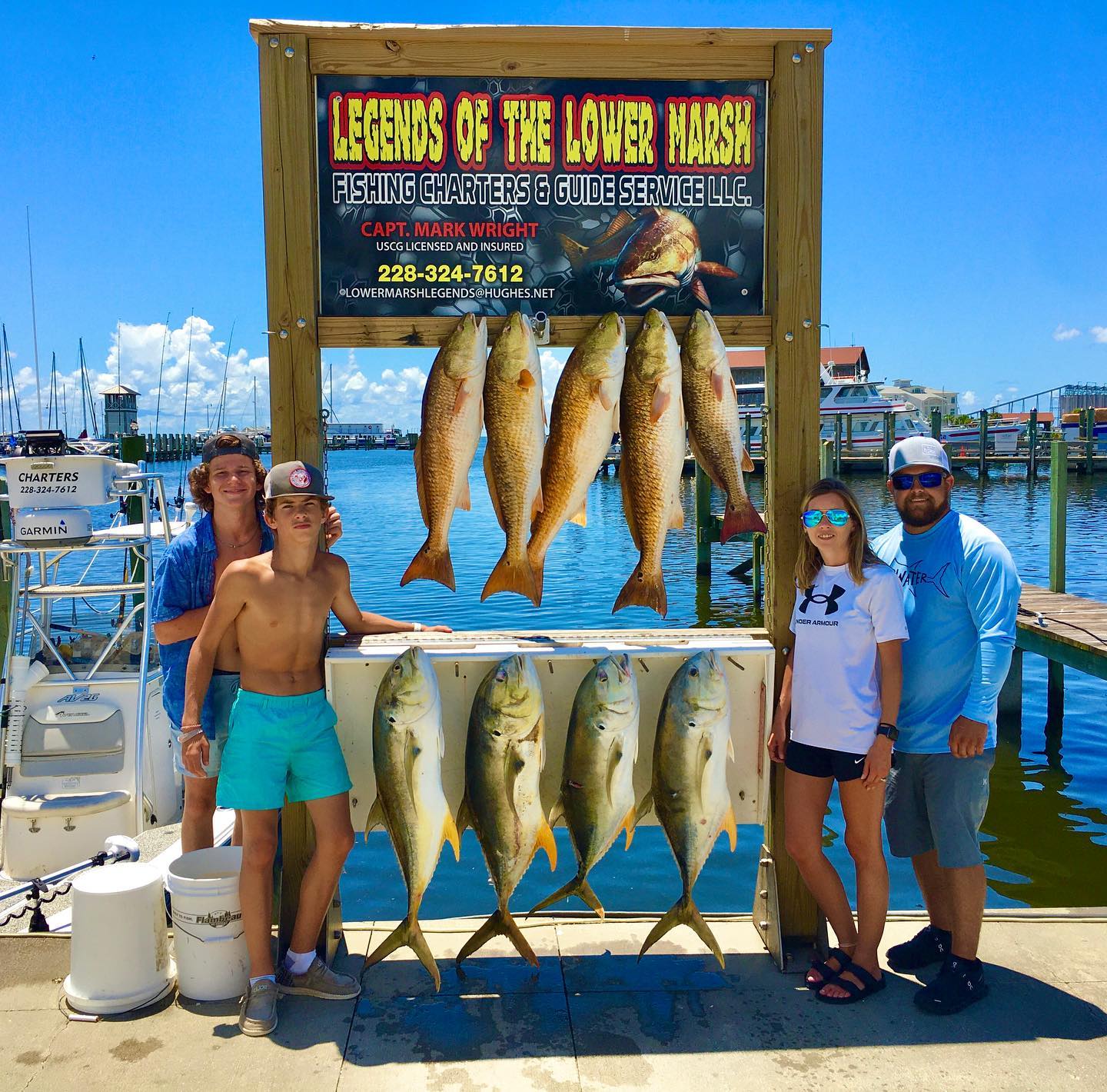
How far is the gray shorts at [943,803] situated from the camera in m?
3.49

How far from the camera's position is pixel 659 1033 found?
3227mm

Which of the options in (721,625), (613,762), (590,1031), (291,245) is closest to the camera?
(590,1031)

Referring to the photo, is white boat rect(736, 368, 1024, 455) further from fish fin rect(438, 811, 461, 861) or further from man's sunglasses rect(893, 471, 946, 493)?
fish fin rect(438, 811, 461, 861)

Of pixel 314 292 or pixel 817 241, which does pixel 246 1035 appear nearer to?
pixel 314 292

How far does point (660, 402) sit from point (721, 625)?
15242 millimetres

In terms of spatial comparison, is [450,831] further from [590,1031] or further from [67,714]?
[67,714]

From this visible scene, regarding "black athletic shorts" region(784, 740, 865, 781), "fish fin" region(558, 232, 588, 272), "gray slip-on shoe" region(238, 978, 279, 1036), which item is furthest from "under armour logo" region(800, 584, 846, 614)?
"gray slip-on shoe" region(238, 978, 279, 1036)

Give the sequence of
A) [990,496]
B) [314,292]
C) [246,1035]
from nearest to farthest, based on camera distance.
→ [246,1035] → [314,292] → [990,496]

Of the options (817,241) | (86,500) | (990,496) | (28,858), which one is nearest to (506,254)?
(817,241)

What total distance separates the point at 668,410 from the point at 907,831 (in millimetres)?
1859

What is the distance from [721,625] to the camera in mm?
18297

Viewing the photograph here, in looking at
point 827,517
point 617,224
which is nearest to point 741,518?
point 827,517

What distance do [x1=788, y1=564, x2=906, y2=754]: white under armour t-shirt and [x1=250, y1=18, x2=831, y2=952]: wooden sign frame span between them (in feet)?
1.02

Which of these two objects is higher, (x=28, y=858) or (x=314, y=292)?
(x=314, y=292)
